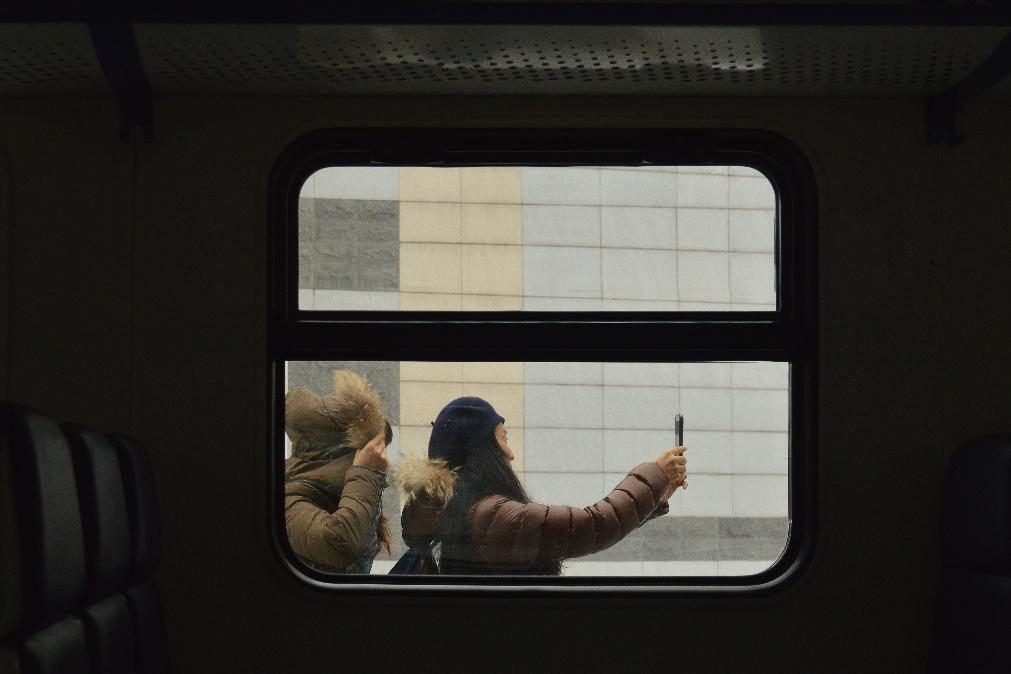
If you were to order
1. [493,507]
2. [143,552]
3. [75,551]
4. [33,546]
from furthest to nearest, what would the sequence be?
1. [493,507]
2. [143,552]
3. [75,551]
4. [33,546]

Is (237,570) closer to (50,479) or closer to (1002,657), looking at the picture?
(50,479)

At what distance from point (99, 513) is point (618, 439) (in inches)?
56.5

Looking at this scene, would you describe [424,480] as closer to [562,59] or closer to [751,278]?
[751,278]

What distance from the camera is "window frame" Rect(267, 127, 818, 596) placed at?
3113 mm

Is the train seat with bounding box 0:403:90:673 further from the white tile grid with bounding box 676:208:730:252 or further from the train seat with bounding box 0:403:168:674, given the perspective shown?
the white tile grid with bounding box 676:208:730:252

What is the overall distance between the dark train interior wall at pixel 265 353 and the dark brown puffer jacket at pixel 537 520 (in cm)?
16

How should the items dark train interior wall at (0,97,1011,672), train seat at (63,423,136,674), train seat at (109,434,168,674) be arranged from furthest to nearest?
dark train interior wall at (0,97,1011,672)
train seat at (109,434,168,674)
train seat at (63,423,136,674)

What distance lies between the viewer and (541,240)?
320 cm

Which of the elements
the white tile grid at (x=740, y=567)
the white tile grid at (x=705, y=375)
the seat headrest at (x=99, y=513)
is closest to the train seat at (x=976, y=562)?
the white tile grid at (x=740, y=567)

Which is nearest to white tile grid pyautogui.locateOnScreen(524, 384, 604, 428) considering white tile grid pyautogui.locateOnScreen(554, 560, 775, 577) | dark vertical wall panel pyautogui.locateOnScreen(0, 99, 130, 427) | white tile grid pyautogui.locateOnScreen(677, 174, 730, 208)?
white tile grid pyautogui.locateOnScreen(554, 560, 775, 577)

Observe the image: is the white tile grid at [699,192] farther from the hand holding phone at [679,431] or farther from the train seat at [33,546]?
the train seat at [33,546]

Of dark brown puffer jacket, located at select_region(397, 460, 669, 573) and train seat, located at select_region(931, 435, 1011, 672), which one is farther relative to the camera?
dark brown puffer jacket, located at select_region(397, 460, 669, 573)

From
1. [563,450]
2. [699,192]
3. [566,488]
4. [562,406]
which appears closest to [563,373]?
[562,406]

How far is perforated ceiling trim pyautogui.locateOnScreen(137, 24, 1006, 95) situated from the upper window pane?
27cm
